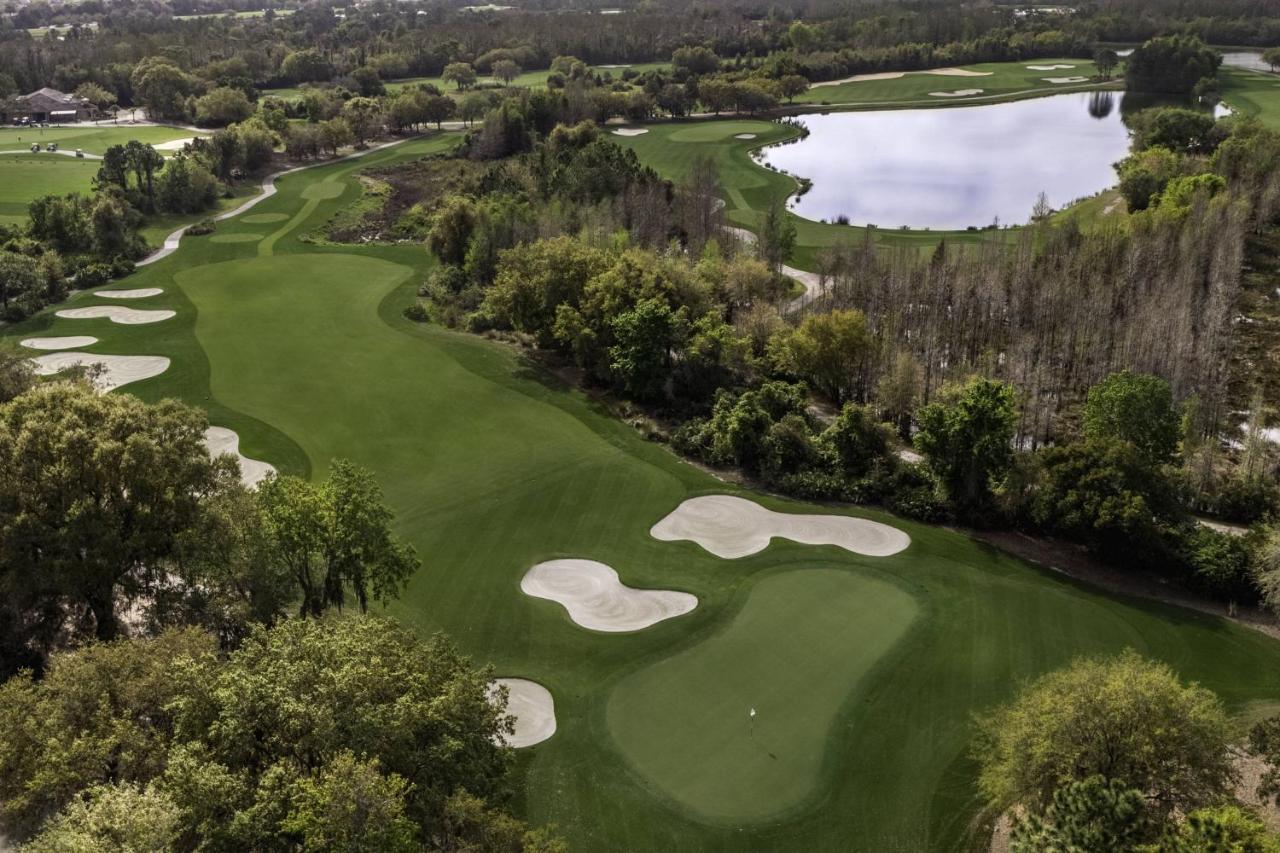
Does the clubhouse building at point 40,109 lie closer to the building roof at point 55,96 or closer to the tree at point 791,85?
the building roof at point 55,96

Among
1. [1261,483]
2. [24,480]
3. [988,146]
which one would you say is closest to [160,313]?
[24,480]

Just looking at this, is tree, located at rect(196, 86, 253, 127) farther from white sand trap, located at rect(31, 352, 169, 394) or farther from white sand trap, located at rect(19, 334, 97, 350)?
white sand trap, located at rect(31, 352, 169, 394)

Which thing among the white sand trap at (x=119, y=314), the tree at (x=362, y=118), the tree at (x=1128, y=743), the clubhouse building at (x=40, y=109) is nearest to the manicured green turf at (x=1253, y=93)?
the tree at (x=362, y=118)

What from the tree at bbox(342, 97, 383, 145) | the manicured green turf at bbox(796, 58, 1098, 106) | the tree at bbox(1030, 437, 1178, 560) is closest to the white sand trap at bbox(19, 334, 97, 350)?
the tree at bbox(1030, 437, 1178, 560)

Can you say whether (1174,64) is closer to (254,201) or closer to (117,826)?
(254,201)

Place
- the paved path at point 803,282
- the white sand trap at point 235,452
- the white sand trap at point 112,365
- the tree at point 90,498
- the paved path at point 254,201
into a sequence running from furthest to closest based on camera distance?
the paved path at point 254,201, the paved path at point 803,282, the white sand trap at point 112,365, the white sand trap at point 235,452, the tree at point 90,498

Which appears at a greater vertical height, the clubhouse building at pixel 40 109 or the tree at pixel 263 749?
the clubhouse building at pixel 40 109
